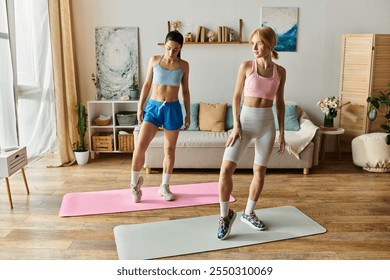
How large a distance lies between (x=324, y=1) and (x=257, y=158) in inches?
119

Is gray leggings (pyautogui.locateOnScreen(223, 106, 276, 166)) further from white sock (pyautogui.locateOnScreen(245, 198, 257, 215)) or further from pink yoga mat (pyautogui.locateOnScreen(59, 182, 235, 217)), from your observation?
pink yoga mat (pyautogui.locateOnScreen(59, 182, 235, 217))

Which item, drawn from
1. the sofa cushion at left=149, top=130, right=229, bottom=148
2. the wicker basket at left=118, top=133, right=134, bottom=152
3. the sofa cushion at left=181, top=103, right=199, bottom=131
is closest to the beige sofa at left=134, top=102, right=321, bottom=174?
the sofa cushion at left=149, top=130, right=229, bottom=148

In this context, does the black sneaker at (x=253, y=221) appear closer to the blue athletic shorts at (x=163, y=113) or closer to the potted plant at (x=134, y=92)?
the blue athletic shorts at (x=163, y=113)

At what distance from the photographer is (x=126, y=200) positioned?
3682 millimetres

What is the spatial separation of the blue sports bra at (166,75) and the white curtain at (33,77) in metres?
1.89

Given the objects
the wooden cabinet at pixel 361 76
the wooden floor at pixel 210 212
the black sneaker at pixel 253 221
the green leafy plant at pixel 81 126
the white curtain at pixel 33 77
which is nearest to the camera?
the wooden floor at pixel 210 212

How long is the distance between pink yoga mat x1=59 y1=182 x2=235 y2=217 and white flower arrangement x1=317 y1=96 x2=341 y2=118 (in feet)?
5.99

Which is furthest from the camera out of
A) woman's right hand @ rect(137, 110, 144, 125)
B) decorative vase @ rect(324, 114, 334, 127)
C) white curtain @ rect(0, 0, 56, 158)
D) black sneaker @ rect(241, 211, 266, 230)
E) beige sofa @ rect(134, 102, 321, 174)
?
decorative vase @ rect(324, 114, 334, 127)

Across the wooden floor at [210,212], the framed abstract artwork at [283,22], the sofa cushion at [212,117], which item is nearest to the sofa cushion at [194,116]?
the sofa cushion at [212,117]

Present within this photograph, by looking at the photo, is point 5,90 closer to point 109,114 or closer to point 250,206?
point 109,114

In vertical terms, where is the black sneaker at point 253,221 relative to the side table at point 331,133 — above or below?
below

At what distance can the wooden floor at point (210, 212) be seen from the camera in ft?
8.91

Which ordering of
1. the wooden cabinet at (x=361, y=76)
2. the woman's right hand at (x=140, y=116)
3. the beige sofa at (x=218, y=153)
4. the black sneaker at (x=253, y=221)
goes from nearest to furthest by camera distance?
the black sneaker at (x=253, y=221) → the woman's right hand at (x=140, y=116) → the beige sofa at (x=218, y=153) → the wooden cabinet at (x=361, y=76)

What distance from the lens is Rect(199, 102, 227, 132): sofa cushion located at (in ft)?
16.1
